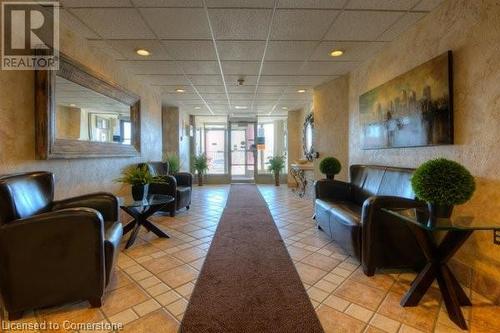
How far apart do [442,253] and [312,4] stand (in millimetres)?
2298

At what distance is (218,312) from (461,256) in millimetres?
2038

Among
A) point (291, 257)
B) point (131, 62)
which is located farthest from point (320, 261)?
point (131, 62)

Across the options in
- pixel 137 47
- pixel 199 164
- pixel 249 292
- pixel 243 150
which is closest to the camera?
pixel 249 292

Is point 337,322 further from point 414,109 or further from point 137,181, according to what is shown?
point 137,181

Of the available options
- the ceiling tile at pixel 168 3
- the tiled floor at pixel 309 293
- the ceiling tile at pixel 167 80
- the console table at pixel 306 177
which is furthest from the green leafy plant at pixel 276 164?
the ceiling tile at pixel 168 3

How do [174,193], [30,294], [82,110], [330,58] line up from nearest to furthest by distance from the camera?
[30,294] < [82,110] < [330,58] < [174,193]

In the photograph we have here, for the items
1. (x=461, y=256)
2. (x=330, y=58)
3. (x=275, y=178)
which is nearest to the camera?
(x=461, y=256)

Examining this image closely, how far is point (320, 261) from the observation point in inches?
97.2

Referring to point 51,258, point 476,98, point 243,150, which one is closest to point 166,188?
point 51,258

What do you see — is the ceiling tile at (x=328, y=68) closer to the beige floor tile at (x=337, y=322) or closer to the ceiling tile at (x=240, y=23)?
the ceiling tile at (x=240, y=23)

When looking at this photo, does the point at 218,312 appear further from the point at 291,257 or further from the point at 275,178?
the point at 275,178

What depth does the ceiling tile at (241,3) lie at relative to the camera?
7.36 ft

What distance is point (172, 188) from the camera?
162 inches

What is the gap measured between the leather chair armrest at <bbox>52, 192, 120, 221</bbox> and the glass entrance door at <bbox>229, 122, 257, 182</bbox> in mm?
6624
